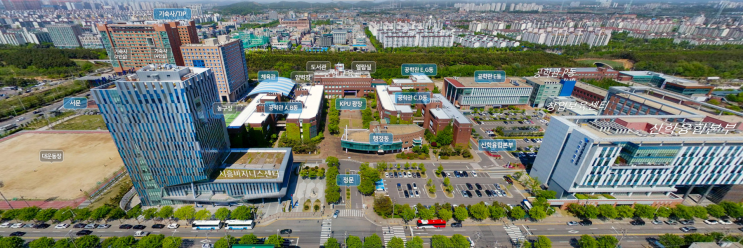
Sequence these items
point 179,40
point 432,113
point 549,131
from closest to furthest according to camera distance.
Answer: point 549,131, point 432,113, point 179,40

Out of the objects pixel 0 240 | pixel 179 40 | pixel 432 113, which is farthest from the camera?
pixel 179 40

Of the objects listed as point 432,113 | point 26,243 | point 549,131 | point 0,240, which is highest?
point 549,131

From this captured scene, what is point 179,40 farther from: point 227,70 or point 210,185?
point 210,185

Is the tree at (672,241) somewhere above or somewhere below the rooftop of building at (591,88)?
below

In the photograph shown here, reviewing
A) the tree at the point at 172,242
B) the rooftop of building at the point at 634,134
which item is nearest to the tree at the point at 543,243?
the rooftop of building at the point at 634,134

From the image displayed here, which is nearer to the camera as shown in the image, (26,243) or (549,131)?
(26,243)

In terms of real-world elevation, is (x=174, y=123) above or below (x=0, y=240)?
above

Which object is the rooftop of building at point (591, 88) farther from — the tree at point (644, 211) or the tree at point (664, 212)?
the tree at point (644, 211)

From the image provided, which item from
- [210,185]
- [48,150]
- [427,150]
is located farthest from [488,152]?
[48,150]
